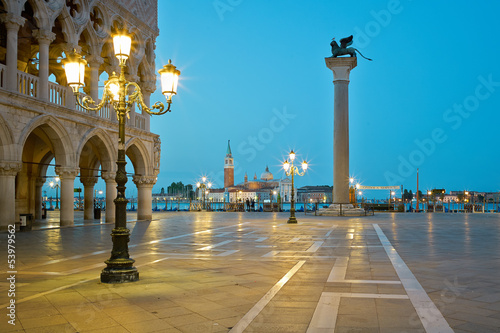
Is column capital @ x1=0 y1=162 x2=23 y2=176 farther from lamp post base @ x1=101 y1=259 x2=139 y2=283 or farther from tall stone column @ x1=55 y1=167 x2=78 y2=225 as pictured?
lamp post base @ x1=101 y1=259 x2=139 y2=283

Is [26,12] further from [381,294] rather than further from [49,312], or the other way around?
[381,294]

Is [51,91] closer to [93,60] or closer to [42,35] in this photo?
[42,35]

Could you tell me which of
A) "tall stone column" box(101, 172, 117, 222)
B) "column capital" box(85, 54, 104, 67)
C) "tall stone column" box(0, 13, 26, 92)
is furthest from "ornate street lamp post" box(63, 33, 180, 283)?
"tall stone column" box(101, 172, 117, 222)

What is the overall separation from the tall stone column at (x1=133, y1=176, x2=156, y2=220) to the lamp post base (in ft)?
64.5

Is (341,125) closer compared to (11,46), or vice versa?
(11,46)

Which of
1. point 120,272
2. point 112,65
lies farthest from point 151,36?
point 120,272

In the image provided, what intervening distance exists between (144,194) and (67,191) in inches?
273

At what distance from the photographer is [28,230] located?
62.3 feet

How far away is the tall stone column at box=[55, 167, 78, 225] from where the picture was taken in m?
20.4

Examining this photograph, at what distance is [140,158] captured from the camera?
26.9 meters

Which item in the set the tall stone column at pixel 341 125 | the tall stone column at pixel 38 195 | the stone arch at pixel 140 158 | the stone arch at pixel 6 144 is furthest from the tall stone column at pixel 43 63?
the tall stone column at pixel 341 125

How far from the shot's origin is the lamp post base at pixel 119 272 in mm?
7562

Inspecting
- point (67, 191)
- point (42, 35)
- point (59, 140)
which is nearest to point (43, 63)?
point (42, 35)

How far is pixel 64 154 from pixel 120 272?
46.8 feet
